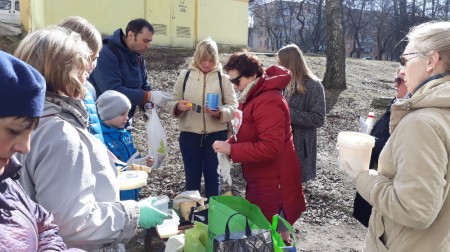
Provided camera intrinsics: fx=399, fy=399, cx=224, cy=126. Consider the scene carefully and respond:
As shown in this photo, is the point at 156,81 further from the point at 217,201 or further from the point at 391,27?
the point at 391,27

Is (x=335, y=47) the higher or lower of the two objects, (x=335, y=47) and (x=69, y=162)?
the higher

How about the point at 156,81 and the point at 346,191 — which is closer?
the point at 346,191

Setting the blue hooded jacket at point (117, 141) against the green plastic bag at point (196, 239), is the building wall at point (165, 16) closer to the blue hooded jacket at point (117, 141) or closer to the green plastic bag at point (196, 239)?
the blue hooded jacket at point (117, 141)

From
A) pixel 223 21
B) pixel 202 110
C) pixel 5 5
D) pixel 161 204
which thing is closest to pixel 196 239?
pixel 161 204

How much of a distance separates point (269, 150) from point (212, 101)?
1071 mm

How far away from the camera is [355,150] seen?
1.89m

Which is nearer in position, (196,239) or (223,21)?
(196,239)

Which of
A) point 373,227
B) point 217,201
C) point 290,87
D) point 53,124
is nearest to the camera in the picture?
point 53,124

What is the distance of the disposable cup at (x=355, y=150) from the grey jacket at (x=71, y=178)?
1.05m

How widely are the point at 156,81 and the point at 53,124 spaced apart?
7424 mm

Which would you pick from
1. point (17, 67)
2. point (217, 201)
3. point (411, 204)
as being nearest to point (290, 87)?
point (217, 201)

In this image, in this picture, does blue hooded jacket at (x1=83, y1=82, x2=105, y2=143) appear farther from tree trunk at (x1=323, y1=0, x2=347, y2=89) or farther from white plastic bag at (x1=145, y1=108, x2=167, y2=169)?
tree trunk at (x1=323, y1=0, x2=347, y2=89)

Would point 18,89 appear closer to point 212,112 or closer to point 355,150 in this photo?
point 355,150

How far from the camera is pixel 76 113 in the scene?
157 centimetres
